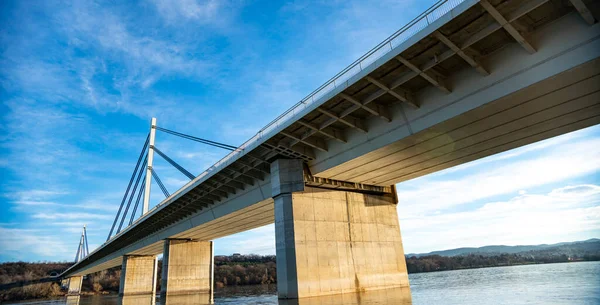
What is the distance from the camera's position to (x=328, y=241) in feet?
75.1

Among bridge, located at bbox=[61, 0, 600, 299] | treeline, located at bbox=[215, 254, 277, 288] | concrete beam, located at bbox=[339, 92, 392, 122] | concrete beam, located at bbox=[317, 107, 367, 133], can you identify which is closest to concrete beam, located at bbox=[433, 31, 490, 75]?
bridge, located at bbox=[61, 0, 600, 299]

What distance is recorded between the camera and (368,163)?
2166cm

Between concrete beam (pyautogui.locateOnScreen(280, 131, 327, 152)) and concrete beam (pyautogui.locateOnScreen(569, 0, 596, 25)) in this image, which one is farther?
concrete beam (pyautogui.locateOnScreen(280, 131, 327, 152))

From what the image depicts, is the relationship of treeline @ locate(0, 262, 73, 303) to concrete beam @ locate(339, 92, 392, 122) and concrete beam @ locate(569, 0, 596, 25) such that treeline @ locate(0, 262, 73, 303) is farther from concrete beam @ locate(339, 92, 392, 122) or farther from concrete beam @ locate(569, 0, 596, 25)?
concrete beam @ locate(569, 0, 596, 25)

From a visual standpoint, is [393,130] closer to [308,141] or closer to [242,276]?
[308,141]

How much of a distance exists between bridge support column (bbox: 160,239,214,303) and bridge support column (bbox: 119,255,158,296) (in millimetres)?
18932

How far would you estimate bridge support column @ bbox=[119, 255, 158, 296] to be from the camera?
59.2 metres

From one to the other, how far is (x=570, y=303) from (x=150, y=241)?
50.2m

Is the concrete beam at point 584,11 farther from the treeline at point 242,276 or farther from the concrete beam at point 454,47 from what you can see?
the treeline at point 242,276

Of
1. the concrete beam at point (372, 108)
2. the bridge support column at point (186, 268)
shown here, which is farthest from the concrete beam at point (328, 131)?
the bridge support column at point (186, 268)

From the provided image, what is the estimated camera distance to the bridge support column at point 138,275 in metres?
59.2

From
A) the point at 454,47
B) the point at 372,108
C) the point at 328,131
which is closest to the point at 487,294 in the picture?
the point at 372,108

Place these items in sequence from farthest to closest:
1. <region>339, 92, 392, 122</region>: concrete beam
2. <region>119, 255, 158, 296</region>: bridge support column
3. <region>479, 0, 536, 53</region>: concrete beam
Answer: <region>119, 255, 158, 296</region>: bridge support column
<region>339, 92, 392, 122</region>: concrete beam
<region>479, 0, 536, 53</region>: concrete beam

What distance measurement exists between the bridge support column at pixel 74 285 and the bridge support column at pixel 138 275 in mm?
61728
